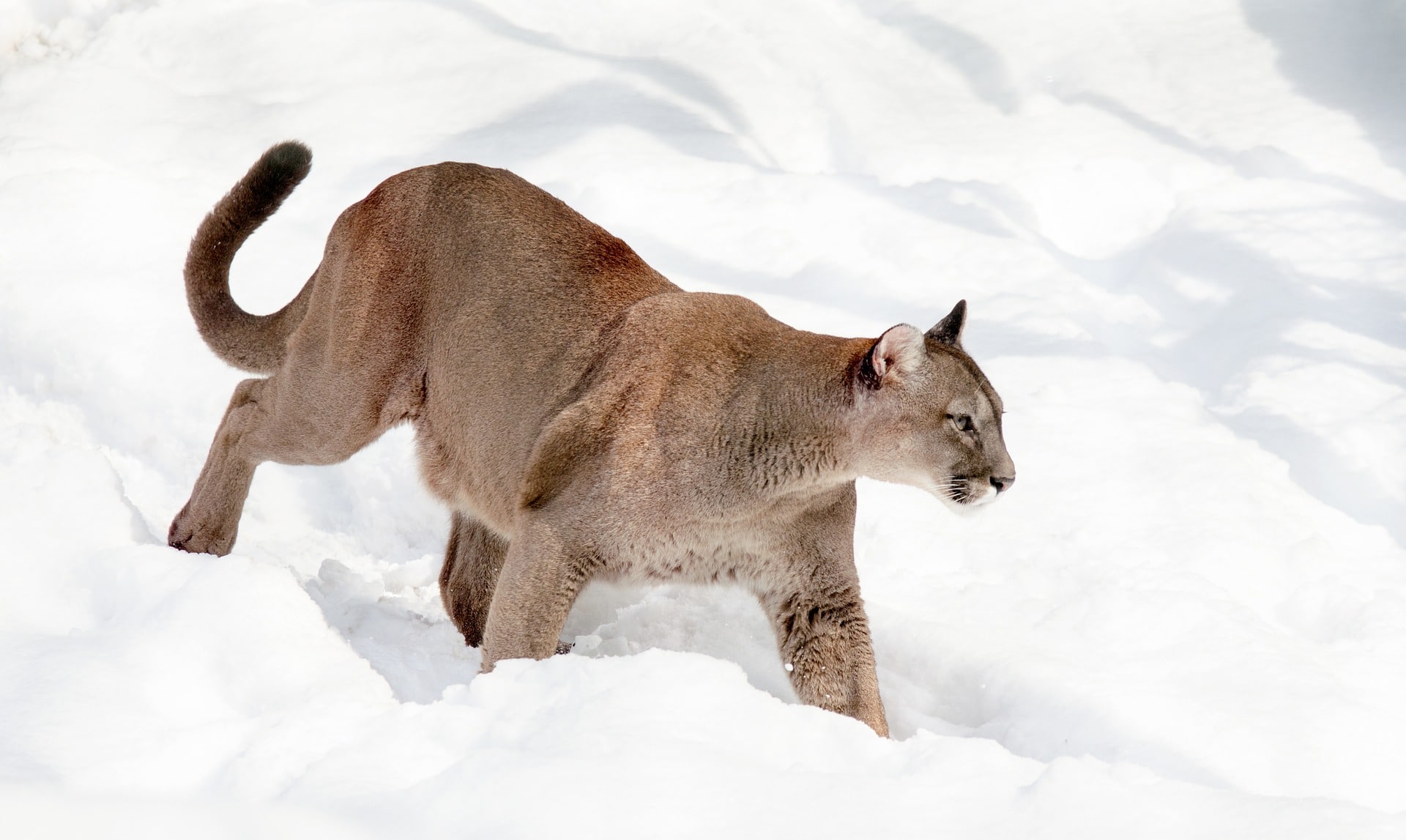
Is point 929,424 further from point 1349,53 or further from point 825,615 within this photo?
point 1349,53

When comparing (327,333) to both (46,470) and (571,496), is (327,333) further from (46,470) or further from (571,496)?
(571,496)

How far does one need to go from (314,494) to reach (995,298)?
11.7 ft

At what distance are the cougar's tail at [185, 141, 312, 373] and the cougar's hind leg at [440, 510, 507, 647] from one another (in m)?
0.93

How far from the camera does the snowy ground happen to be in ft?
8.76

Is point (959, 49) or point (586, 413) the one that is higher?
→ point (586, 413)

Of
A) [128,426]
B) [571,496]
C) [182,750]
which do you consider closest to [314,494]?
[128,426]

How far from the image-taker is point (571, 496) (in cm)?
394

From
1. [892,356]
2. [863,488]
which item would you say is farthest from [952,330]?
[863,488]

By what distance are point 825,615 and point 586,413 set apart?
2.98 feet

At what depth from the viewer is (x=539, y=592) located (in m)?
3.90

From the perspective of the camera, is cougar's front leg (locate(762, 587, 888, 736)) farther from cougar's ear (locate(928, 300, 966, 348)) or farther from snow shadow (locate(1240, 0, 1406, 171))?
snow shadow (locate(1240, 0, 1406, 171))

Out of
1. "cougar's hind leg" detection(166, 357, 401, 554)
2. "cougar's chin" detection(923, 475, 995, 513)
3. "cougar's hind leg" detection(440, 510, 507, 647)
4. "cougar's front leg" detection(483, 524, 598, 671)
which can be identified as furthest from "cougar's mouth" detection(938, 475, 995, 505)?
"cougar's hind leg" detection(166, 357, 401, 554)

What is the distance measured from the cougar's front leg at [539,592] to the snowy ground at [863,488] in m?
0.24

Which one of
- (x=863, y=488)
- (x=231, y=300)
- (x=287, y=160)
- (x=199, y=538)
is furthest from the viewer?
(x=863, y=488)
